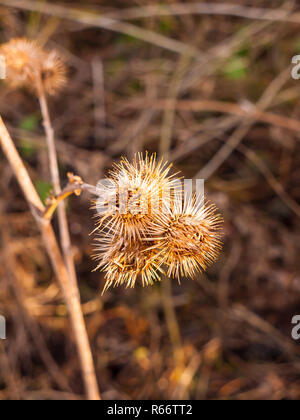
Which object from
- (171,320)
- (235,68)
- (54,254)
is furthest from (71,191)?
(235,68)

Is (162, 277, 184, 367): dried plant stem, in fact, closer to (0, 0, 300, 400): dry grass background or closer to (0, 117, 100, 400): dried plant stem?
(0, 0, 300, 400): dry grass background

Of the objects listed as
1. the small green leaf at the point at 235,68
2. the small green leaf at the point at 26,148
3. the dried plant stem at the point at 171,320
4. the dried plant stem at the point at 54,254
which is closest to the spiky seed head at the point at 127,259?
the dried plant stem at the point at 54,254

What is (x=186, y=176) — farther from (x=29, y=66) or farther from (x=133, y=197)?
(x=133, y=197)

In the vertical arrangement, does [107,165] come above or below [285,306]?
above

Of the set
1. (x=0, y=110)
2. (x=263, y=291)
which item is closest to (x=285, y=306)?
(x=263, y=291)

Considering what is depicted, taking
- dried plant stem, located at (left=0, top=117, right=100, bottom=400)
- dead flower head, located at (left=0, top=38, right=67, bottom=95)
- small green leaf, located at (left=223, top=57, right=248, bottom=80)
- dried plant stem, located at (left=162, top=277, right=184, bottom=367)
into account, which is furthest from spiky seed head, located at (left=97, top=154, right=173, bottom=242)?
small green leaf, located at (left=223, top=57, right=248, bottom=80)

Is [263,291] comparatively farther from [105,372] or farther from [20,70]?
[20,70]
